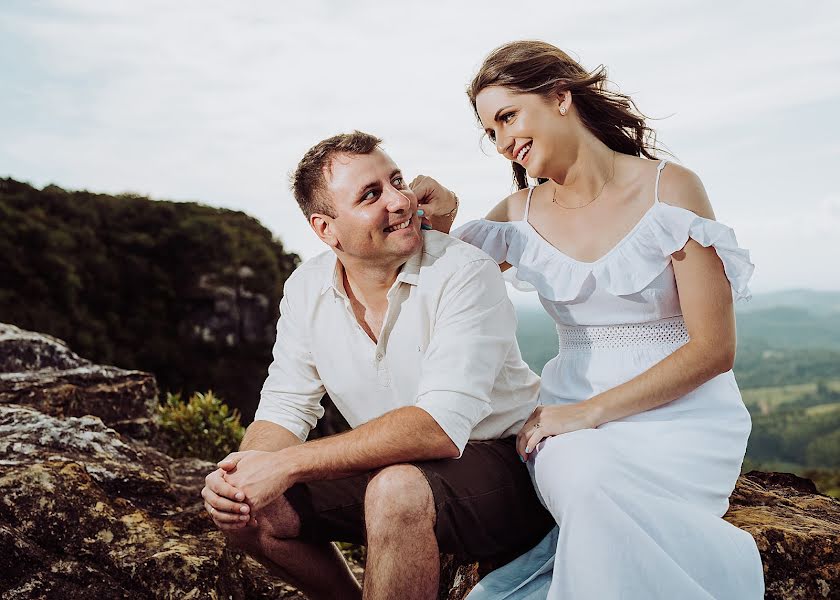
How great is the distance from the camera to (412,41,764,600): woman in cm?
286

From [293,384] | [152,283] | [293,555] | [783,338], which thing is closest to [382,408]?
[293,384]

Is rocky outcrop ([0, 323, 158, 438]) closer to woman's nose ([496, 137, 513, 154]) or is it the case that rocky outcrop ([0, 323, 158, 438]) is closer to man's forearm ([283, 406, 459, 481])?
man's forearm ([283, 406, 459, 481])

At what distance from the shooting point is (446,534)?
9.90 ft

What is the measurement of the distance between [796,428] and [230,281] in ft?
211

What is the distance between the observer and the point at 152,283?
16797mm

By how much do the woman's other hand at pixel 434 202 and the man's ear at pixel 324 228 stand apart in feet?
1.36

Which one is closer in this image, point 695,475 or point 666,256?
point 695,475

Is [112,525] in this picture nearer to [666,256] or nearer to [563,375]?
[563,375]

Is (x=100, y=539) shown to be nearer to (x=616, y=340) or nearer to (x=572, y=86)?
(x=616, y=340)

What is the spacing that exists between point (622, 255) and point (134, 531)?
8.03 ft

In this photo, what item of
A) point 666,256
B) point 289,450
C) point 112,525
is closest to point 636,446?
point 666,256

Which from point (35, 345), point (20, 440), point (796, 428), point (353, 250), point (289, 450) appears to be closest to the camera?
point (289, 450)

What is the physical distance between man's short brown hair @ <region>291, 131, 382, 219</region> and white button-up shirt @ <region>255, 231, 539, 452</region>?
30 centimetres

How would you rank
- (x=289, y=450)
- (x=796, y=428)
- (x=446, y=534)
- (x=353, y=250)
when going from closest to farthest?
(x=446, y=534) < (x=289, y=450) < (x=353, y=250) < (x=796, y=428)
